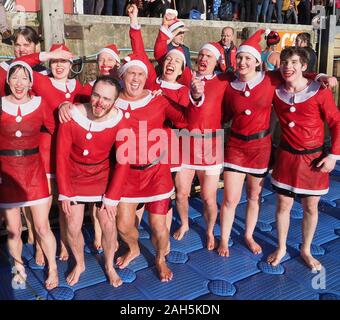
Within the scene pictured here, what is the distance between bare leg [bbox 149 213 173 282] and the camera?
10.6 ft

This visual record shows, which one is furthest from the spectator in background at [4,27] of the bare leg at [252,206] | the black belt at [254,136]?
the bare leg at [252,206]

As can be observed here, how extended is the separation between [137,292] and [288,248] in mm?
1605

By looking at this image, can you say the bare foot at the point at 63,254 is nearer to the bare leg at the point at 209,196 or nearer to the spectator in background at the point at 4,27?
the bare leg at the point at 209,196

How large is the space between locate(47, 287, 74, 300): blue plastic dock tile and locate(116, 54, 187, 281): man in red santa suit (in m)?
0.63

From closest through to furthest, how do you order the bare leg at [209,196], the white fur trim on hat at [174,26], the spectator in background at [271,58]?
the bare leg at [209,196]
the white fur trim on hat at [174,26]
the spectator in background at [271,58]

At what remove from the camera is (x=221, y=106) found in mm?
3561

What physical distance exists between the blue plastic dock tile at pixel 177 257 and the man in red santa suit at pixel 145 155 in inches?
12.1

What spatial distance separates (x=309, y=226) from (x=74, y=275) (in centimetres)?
207

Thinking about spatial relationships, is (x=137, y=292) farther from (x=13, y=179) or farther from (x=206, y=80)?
(x=206, y=80)

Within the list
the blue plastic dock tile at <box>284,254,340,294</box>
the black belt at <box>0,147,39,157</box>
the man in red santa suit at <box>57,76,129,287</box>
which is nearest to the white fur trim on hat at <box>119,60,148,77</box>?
the man in red santa suit at <box>57,76,129,287</box>

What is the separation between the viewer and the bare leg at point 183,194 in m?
3.77

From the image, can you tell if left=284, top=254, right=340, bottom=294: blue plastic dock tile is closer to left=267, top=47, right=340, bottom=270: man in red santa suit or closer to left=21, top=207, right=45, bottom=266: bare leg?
left=267, top=47, right=340, bottom=270: man in red santa suit

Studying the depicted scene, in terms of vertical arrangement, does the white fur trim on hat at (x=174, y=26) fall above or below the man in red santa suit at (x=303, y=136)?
above

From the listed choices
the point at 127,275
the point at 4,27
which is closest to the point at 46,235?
the point at 127,275
